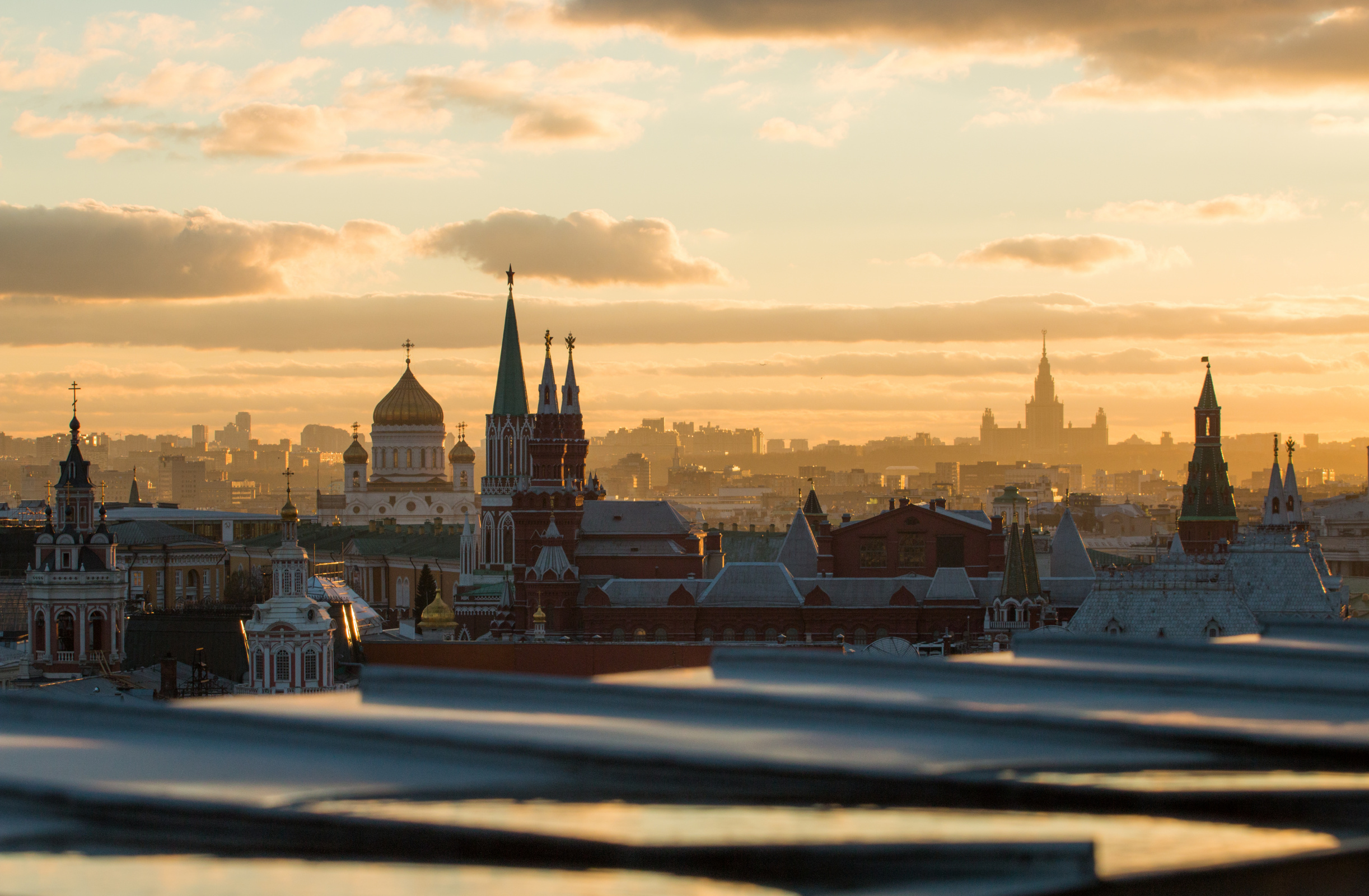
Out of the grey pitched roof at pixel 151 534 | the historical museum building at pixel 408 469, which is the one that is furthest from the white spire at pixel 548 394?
the historical museum building at pixel 408 469

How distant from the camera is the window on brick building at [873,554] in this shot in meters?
62.1

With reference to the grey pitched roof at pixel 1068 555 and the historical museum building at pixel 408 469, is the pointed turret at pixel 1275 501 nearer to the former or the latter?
the grey pitched roof at pixel 1068 555

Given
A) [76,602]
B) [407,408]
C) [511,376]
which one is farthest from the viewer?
[407,408]

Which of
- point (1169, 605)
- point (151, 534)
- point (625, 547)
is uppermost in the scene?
point (151, 534)

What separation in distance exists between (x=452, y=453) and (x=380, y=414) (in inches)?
297

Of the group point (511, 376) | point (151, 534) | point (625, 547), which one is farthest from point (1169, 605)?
point (151, 534)

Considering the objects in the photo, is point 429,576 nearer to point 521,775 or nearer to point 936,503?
point 936,503

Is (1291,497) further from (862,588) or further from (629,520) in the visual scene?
(629,520)

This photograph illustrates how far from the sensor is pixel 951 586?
54.5 meters

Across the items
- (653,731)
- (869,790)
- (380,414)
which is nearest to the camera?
(869,790)

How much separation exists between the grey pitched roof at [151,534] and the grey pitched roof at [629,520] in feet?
155

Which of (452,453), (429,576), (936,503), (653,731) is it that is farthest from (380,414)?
(653,731)

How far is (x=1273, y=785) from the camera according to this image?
20.1ft

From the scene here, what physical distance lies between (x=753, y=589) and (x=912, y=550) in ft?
29.9
